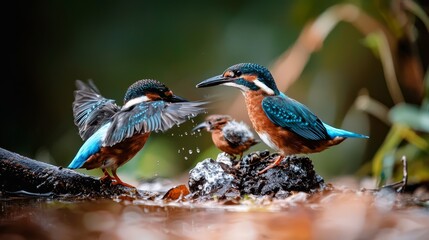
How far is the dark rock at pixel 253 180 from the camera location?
153 inches

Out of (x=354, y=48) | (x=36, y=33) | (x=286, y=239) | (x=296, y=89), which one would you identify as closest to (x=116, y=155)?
(x=286, y=239)

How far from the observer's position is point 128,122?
13.2 ft

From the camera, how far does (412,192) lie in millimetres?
4891

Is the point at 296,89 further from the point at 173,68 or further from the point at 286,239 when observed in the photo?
the point at 286,239

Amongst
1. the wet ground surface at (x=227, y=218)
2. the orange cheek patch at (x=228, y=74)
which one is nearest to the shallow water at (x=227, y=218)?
the wet ground surface at (x=227, y=218)

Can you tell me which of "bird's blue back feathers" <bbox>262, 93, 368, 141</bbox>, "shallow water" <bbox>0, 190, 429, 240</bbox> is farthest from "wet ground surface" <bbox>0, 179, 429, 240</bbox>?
"bird's blue back feathers" <bbox>262, 93, 368, 141</bbox>

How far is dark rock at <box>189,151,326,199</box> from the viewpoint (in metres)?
3.89

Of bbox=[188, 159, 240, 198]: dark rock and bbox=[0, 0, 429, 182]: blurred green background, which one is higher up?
bbox=[0, 0, 429, 182]: blurred green background

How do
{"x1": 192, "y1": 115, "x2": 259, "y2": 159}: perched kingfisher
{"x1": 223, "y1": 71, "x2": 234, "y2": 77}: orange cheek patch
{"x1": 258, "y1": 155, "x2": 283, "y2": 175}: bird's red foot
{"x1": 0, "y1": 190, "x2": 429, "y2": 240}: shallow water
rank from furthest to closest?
{"x1": 192, "y1": 115, "x2": 259, "y2": 159}: perched kingfisher, {"x1": 223, "y1": 71, "x2": 234, "y2": 77}: orange cheek patch, {"x1": 258, "y1": 155, "x2": 283, "y2": 175}: bird's red foot, {"x1": 0, "y1": 190, "x2": 429, "y2": 240}: shallow water

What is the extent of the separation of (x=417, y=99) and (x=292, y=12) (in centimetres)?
170

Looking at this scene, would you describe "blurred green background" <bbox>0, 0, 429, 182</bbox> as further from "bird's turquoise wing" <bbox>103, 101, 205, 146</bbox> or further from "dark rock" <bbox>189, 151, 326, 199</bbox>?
"dark rock" <bbox>189, 151, 326, 199</bbox>

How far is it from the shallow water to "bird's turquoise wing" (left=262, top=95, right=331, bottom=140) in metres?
0.51

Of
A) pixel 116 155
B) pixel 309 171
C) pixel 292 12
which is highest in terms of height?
pixel 292 12

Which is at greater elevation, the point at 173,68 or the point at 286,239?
the point at 173,68
